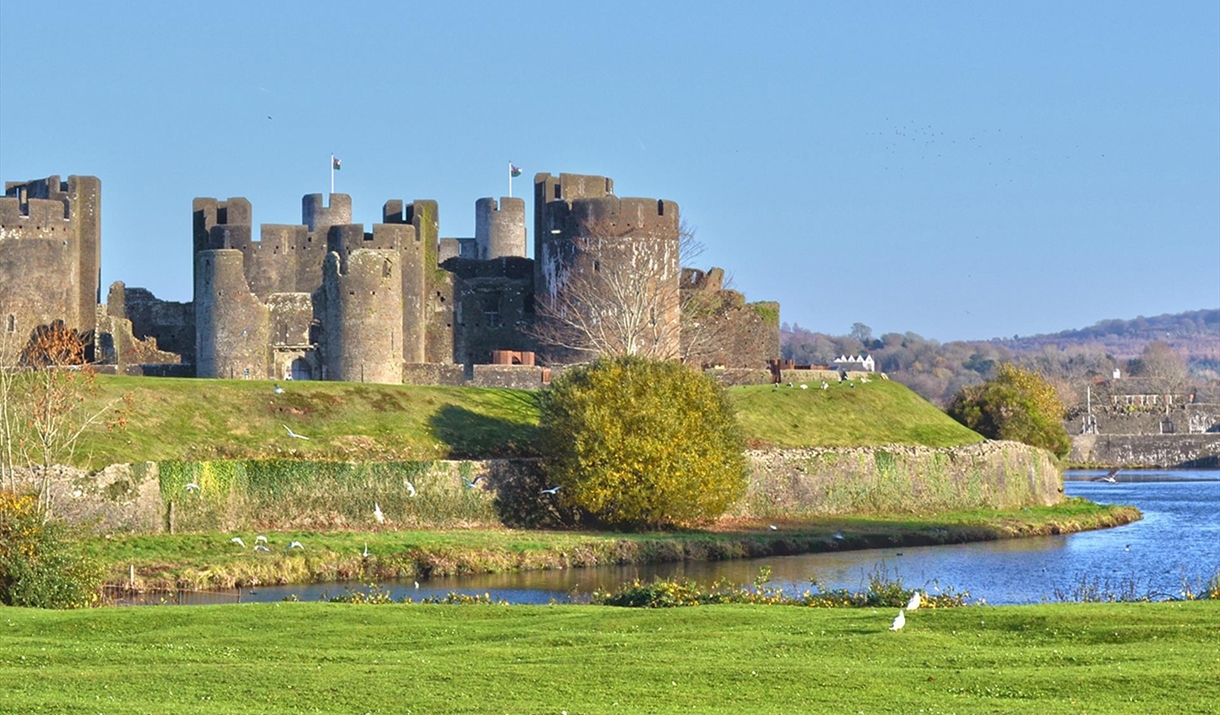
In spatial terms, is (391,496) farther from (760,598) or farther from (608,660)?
(608,660)

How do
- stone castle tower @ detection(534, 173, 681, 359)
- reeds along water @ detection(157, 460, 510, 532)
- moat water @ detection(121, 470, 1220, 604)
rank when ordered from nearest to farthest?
1. moat water @ detection(121, 470, 1220, 604)
2. reeds along water @ detection(157, 460, 510, 532)
3. stone castle tower @ detection(534, 173, 681, 359)

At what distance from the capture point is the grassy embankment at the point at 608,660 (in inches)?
740

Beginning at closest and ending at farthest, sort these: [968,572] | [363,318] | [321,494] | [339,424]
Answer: [968,572], [321,494], [339,424], [363,318]

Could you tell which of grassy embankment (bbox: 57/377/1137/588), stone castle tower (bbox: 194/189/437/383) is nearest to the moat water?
grassy embankment (bbox: 57/377/1137/588)

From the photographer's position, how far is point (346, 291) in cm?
6353

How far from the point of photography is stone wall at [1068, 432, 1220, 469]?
121m

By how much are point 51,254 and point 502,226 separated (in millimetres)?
22210

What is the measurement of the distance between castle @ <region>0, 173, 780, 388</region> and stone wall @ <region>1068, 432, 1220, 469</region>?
53.8 metres

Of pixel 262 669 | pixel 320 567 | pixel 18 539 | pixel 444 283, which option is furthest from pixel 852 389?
pixel 262 669

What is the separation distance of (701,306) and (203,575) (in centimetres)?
3887

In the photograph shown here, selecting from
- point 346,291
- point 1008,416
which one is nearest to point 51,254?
point 346,291

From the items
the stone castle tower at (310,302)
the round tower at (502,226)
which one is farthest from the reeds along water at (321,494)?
the round tower at (502,226)

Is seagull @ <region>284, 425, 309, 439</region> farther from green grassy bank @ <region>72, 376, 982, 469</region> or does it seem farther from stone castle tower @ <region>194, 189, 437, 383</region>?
stone castle tower @ <region>194, 189, 437, 383</region>

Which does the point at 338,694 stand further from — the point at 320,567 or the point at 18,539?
the point at 320,567
